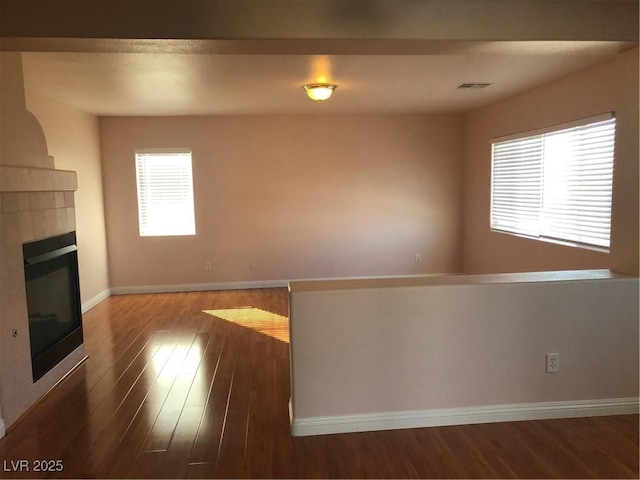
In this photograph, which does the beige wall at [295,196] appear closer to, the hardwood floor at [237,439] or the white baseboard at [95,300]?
the white baseboard at [95,300]

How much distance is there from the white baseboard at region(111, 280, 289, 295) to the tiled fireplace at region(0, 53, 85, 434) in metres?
2.91

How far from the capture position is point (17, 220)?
9.28 feet

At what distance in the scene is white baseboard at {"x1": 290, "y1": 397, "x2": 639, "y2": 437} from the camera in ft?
8.23

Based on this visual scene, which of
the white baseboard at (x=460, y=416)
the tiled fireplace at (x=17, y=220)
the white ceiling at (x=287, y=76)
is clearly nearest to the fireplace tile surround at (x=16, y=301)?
the tiled fireplace at (x=17, y=220)

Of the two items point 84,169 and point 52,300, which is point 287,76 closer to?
point 52,300

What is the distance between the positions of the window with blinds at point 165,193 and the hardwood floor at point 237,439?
9.27 ft

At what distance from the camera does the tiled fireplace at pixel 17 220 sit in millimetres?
2666

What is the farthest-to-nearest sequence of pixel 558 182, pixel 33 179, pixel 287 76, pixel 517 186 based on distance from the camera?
pixel 517 186 → pixel 558 182 → pixel 287 76 → pixel 33 179

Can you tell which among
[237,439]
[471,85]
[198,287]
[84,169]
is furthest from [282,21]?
[198,287]

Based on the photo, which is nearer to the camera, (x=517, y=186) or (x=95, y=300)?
(x=517, y=186)

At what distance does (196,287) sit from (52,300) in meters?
2.84

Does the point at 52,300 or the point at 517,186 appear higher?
the point at 517,186

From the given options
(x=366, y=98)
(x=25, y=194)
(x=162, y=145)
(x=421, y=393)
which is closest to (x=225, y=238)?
(x=162, y=145)

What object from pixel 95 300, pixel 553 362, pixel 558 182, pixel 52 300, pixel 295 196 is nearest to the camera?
pixel 553 362
